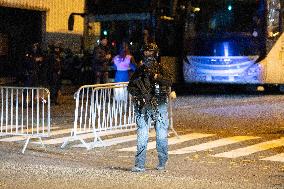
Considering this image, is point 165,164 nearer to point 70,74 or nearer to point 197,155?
point 197,155

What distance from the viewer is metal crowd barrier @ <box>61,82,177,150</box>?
1467cm

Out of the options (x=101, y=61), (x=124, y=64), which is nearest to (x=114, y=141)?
(x=124, y=64)

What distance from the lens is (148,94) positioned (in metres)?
11.2

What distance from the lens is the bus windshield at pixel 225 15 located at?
26.3m

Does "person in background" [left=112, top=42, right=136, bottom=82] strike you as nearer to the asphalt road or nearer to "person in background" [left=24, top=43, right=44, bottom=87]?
"person in background" [left=24, top=43, right=44, bottom=87]

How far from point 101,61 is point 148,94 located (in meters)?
12.2

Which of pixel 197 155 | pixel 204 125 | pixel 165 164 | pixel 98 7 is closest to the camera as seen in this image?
pixel 165 164

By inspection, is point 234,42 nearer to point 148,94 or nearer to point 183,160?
point 183,160

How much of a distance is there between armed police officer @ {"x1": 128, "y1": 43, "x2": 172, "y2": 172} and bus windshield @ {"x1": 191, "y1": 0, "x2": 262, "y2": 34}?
15.5 meters

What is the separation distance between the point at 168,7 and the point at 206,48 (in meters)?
2.03

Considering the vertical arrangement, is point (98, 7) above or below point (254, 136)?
above

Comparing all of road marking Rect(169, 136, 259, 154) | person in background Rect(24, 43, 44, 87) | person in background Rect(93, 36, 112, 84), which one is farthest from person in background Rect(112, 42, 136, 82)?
road marking Rect(169, 136, 259, 154)

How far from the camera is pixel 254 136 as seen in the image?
53.1 ft

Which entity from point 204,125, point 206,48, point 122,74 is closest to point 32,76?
point 122,74
